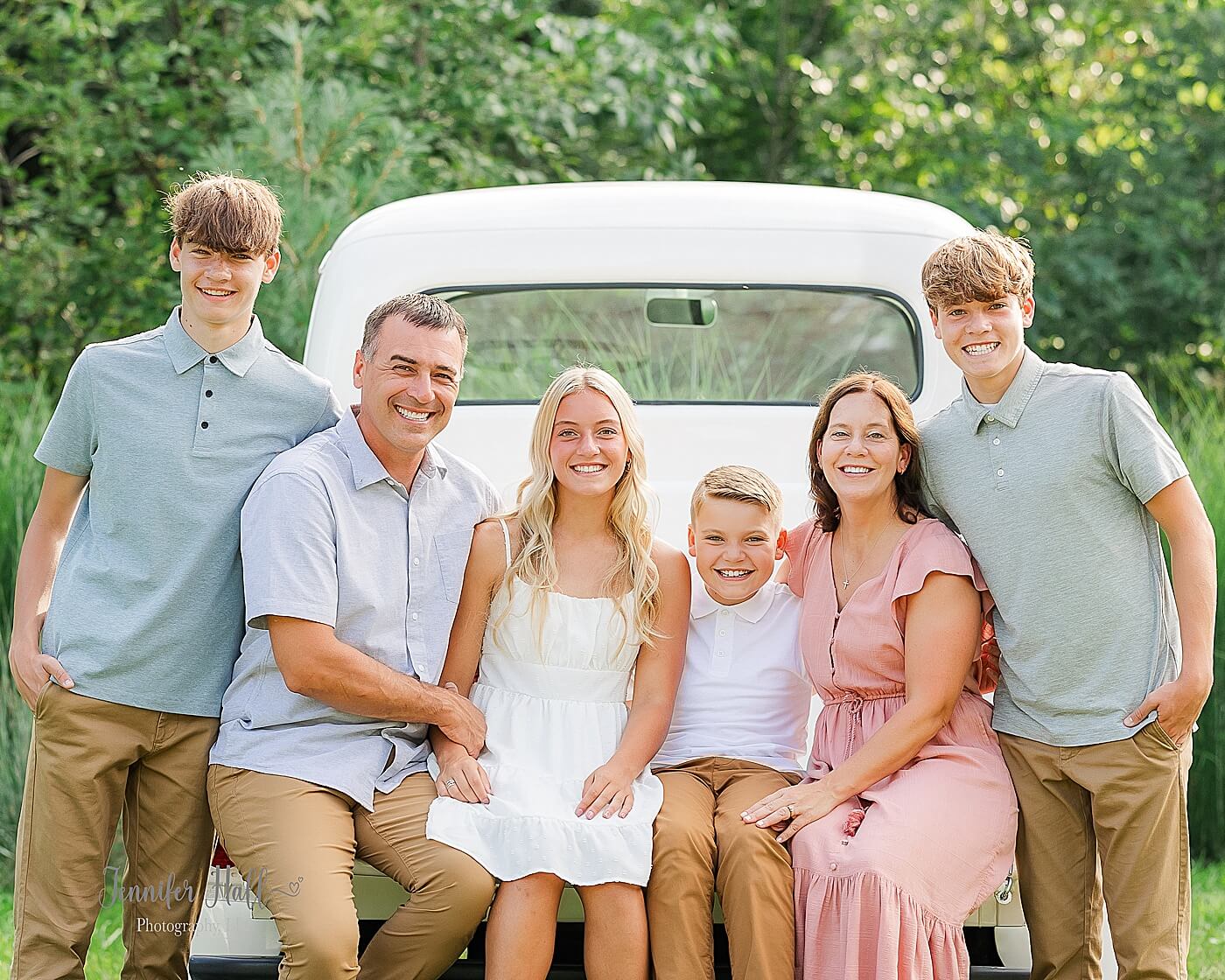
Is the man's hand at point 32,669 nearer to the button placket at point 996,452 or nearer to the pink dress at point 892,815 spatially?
the pink dress at point 892,815

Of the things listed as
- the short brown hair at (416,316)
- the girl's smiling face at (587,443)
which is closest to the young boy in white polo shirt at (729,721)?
the girl's smiling face at (587,443)

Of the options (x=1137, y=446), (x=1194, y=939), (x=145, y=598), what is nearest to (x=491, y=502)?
(x=145, y=598)

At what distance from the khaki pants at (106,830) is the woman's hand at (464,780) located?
54 cm

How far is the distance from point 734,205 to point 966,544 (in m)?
1.45

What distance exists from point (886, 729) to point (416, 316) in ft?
4.60

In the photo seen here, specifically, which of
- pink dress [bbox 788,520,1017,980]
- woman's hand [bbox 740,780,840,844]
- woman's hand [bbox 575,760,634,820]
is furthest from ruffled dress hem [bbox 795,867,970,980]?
woman's hand [bbox 575,760,634,820]

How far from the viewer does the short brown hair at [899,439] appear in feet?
10.7

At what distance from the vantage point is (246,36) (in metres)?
8.42

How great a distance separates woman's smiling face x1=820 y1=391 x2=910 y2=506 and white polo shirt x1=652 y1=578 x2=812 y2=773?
0.36 m

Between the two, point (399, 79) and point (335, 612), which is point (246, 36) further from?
point (335, 612)

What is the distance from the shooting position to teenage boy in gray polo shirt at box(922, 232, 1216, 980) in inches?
117

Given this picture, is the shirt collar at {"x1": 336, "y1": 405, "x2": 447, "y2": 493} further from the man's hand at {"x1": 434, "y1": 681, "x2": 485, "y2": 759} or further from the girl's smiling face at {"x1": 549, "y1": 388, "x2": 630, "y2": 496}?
the man's hand at {"x1": 434, "y1": 681, "x2": 485, "y2": 759}

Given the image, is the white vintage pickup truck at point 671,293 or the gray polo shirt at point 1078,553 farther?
the white vintage pickup truck at point 671,293

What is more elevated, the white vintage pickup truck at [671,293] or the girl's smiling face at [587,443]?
the white vintage pickup truck at [671,293]
